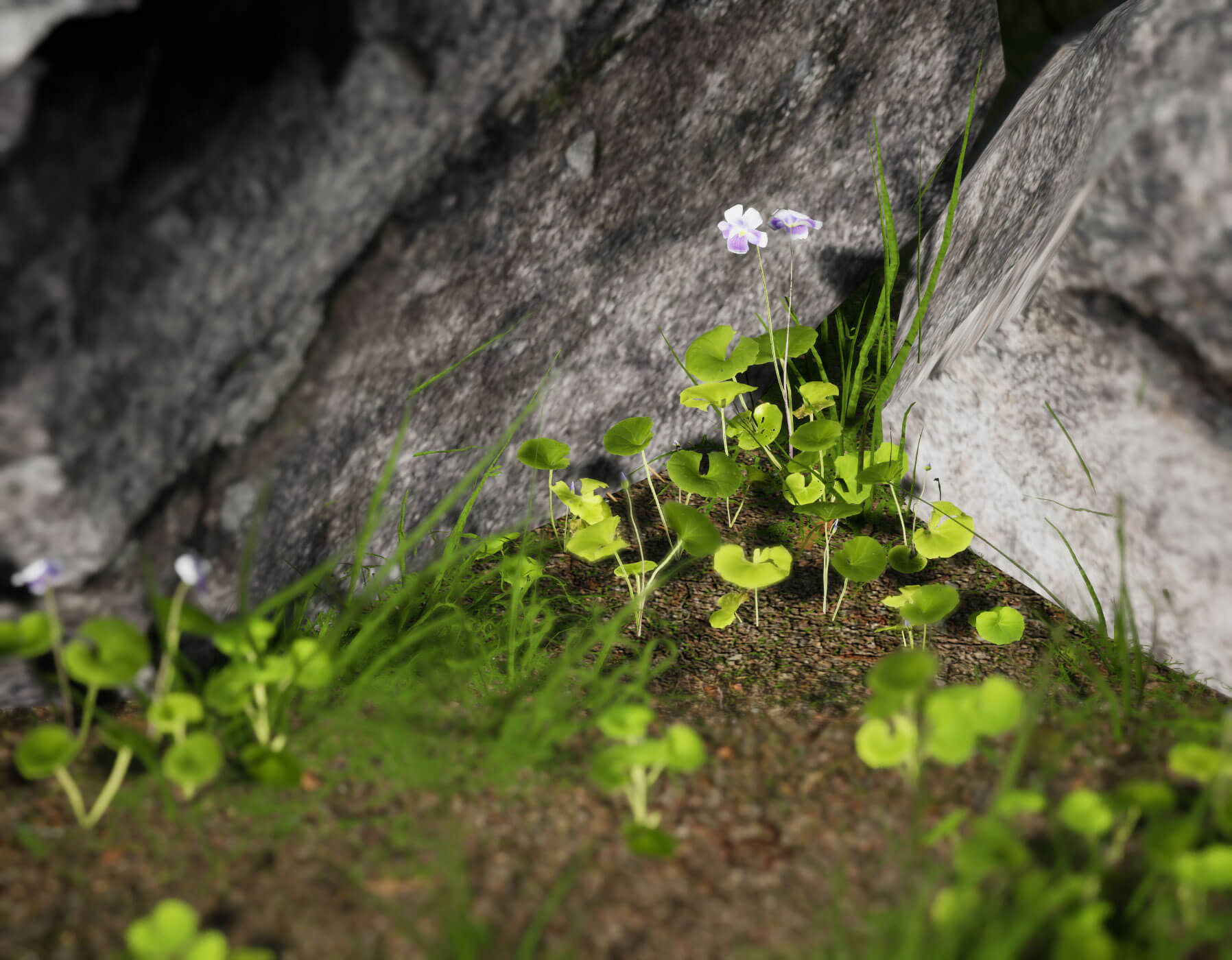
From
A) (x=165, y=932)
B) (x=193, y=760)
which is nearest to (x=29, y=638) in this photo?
(x=193, y=760)

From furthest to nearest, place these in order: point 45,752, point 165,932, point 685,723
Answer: point 685,723 < point 45,752 < point 165,932

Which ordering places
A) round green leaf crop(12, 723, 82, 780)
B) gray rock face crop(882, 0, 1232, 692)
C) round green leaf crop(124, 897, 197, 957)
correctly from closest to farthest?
round green leaf crop(124, 897, 197, 957) → round green leaf crop(12, 723, 82, 780) → gray rock face crop(882, 0, 1232, 692)

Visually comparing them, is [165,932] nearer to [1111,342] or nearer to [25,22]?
[25,22]

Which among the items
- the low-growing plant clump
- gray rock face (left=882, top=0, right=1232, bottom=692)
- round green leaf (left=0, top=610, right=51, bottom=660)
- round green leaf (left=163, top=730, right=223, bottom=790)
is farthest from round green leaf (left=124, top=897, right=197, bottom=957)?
gray rock face (left=882, top=0, right=1232, bottom=692)

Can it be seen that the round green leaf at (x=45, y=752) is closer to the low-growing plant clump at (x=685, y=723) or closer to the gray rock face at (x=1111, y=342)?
the low-growing plant clump at (x=685, y=723)

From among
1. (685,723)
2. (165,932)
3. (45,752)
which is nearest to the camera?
(165,932)

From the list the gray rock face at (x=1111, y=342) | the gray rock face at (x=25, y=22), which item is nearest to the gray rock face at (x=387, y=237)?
the gray rock face at (x=25, y=22)

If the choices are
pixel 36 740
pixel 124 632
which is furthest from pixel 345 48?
pixel 36 740

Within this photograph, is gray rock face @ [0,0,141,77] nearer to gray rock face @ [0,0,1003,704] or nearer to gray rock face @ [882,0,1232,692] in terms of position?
gray rock face @ [0,0,1003,704]
